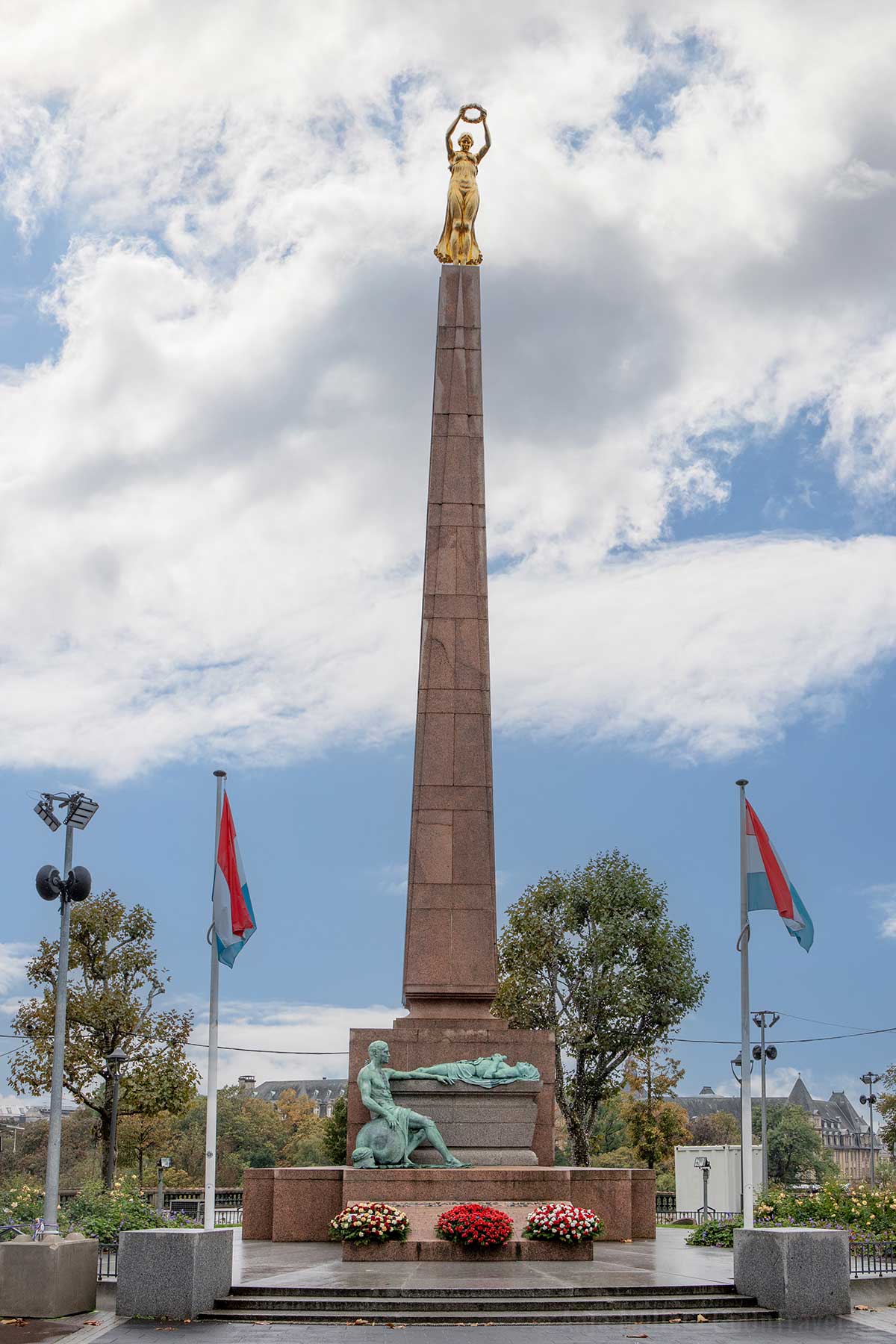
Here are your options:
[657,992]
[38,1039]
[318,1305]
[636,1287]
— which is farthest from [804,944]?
[38,1039]

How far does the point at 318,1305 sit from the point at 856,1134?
5340 inches

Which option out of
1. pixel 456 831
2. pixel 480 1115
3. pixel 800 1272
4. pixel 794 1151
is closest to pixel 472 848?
pixel 456 831

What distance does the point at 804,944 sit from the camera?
53.6 ft

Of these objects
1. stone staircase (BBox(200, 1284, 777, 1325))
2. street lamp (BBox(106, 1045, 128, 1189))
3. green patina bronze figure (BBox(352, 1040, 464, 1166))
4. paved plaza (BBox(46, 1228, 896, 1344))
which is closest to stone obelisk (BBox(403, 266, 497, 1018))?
green patina bronze figure (BBox(352, 1040, 464, 1166))

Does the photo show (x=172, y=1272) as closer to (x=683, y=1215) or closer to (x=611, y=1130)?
(x=683, y=1215)

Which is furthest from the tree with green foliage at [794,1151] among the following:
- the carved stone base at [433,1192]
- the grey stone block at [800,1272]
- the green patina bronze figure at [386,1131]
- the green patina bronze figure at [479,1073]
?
the grey stone block at [800,1272]

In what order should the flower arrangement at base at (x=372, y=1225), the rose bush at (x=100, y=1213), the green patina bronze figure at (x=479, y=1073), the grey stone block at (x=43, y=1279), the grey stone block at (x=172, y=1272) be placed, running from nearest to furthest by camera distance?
the grey stone block at (x=172, y=1272) < the grey stone block at (x=43, y=1279) < the flower arrangement at base at (x=372, y=1225) < the rose bush at (x=100, y=1213) < the green patina bronze figure at (x=479, y=1073)

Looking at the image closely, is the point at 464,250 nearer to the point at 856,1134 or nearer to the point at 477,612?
the point at 477,612

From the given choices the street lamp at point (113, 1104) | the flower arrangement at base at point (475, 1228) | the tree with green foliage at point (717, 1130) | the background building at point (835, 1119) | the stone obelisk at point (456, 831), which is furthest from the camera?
the background building at point (835, 1119)

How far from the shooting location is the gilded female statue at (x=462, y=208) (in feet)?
85.4

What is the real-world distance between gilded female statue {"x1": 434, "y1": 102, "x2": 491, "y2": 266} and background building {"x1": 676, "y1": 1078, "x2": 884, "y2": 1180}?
89.7 metres

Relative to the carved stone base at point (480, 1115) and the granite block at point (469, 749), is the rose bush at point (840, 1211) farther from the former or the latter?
the granite block at point (469, 749)

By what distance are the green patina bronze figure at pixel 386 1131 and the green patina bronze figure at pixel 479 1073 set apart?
1.51ft

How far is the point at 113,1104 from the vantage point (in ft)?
113
